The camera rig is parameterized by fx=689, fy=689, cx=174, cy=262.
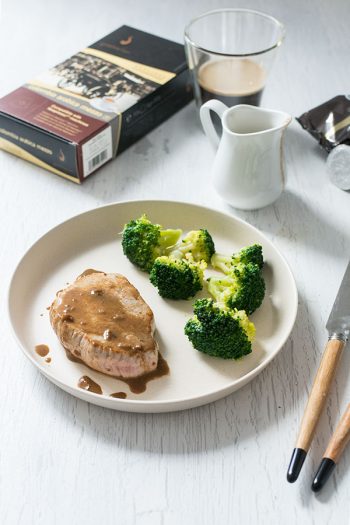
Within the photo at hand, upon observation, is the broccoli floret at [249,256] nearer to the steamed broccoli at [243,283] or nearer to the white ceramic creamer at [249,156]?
the steamed broccoli at [243,283]

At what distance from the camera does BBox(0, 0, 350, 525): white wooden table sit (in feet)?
4.28

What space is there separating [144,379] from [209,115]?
916mm

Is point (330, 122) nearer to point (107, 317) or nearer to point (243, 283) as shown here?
point (243, 283)

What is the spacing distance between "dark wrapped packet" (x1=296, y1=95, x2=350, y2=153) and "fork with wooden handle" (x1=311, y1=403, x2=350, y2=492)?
107 centimetres

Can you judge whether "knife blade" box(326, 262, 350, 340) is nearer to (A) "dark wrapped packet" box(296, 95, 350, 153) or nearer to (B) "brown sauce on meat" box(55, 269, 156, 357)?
(B) "brown sauce on meat" box(55, 269, 156, 357)

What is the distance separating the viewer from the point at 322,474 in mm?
1289

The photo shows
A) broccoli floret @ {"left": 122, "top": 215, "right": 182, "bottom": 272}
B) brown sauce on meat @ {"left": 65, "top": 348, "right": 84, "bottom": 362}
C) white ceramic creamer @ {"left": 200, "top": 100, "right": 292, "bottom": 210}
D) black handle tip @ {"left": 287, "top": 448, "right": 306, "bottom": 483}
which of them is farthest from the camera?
white ceramic creamer @ {"left": 200, "top": 100, "right": 292, "bottom": 210}

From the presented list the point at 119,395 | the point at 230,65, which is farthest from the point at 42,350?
the point at 230,65

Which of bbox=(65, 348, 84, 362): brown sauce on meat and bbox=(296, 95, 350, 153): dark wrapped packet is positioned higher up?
bbox=(296, 95, 350, 153): dark wrapped packet

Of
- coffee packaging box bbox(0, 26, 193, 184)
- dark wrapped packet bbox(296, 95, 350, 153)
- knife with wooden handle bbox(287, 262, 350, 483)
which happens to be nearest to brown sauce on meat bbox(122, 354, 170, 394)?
knife with wooden handle bbox(287, 262, 350, 483)

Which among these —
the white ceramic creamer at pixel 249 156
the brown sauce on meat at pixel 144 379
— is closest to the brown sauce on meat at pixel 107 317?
the brown sauce on meat at pixel 144 379

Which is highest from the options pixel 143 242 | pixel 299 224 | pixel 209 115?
pixel 209 115

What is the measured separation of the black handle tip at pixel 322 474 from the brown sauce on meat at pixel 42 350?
0.64m

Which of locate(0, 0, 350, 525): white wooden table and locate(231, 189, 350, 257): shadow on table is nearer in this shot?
locate(0, 0, 350, 525): white wooden table
